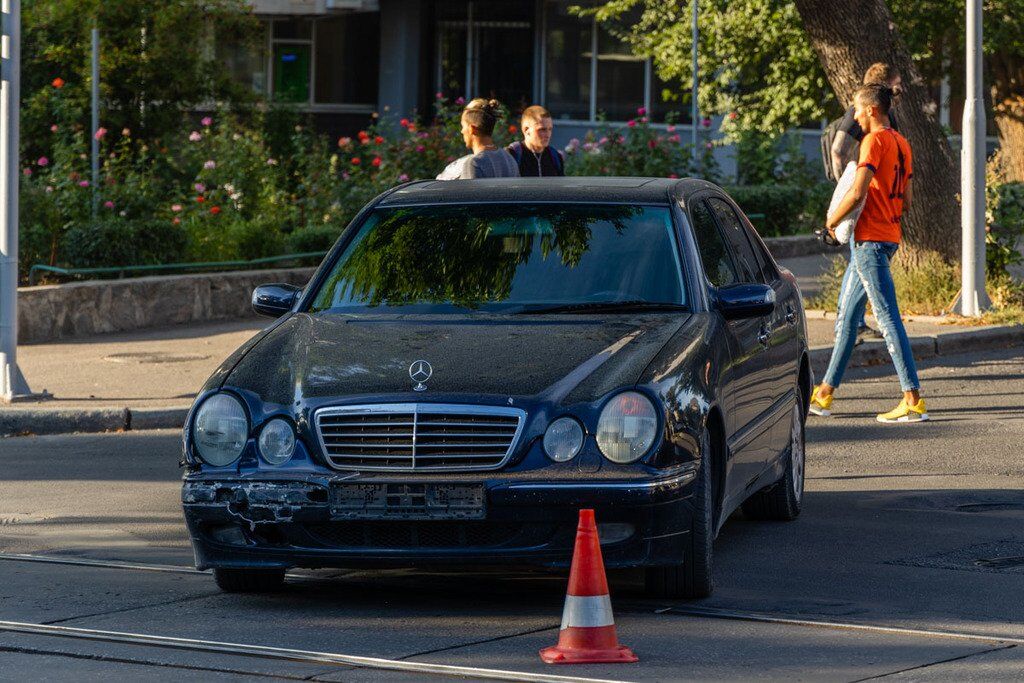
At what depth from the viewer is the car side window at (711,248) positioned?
7633mm

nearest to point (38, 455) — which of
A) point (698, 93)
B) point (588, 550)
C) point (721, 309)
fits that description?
point (721, 309)

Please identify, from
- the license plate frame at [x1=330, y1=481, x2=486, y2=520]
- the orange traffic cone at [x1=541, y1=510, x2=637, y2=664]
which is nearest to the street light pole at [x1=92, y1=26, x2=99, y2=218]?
the license plate frame at [x1=330, y1=481, x2=486, y2=520]

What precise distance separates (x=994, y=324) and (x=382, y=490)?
34.3 feet

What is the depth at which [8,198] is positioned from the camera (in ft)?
40.6

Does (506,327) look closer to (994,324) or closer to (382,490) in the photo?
(382,490)

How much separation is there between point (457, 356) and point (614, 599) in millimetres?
1054

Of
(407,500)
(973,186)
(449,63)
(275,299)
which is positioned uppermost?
(449,63)

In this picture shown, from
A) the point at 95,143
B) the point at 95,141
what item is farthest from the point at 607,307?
the point at 95,143

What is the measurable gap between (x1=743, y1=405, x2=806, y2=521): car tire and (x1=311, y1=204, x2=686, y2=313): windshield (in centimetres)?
131

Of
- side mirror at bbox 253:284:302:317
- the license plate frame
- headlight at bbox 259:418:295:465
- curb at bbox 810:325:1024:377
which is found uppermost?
side mirror at bbox 253:284:302:317

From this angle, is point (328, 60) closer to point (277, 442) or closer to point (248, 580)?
point (248, 580)

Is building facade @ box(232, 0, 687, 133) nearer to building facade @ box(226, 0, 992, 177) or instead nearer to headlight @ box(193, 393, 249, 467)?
building facade @ box(226, 0, 992, 177)

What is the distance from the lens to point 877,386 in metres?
13.3

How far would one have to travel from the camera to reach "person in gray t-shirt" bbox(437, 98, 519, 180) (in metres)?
10.8
